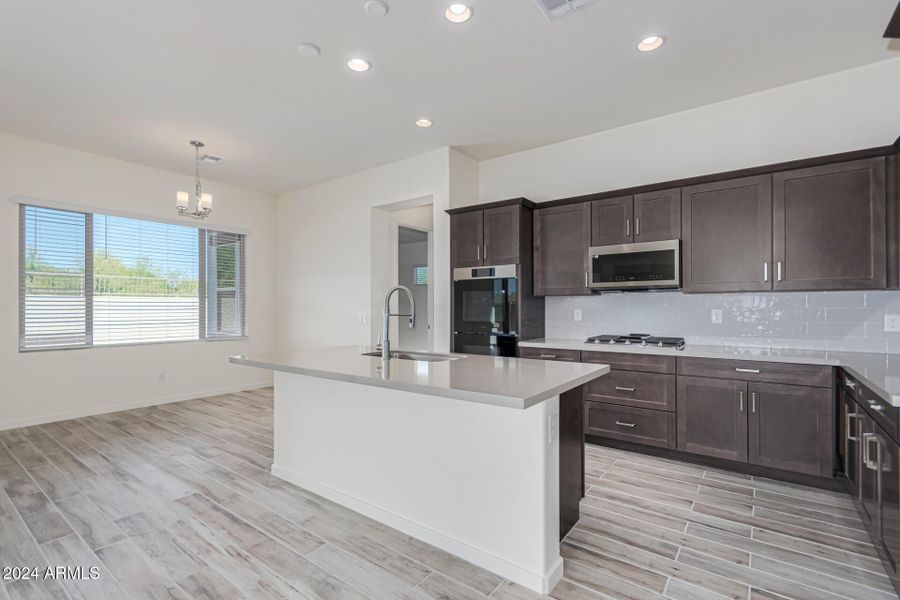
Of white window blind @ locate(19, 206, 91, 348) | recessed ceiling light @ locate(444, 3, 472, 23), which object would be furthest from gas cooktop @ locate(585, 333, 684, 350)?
white window blind @ locate(19, 206, 91, 348)

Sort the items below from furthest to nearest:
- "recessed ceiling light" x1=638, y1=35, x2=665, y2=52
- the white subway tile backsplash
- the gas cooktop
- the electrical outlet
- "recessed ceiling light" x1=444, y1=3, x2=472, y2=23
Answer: the gas cooktop → the white subway tile backsplash → the electrical outlet → "recessed ceiling light" x1=638, y1=35, x2=665, y2=52 → "recessed ceiling light" x1=444, y1=3, x2=472, y2=23

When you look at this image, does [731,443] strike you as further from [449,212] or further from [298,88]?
[298,88]

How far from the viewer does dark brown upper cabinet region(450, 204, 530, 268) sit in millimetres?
4016

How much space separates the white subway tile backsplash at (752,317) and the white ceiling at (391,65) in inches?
62.7

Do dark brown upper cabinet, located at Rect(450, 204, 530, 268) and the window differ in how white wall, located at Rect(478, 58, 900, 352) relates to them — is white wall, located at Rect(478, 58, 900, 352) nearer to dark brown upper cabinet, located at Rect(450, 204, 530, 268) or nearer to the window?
dark brown upper cabinet, located at Rect(450, 204, 530, 268)

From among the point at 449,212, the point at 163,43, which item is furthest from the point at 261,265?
the point at 163,43

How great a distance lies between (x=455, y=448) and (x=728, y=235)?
2.59 meters

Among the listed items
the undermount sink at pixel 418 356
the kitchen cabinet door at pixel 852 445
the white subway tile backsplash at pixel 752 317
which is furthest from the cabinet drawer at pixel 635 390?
the undermount sink at pixel 418 356

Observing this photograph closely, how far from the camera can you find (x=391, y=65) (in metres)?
2.95

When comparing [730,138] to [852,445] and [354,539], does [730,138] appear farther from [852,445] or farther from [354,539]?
[354,539]

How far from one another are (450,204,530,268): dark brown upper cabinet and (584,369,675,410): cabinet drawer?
51.4 inches

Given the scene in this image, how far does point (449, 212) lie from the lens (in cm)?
446

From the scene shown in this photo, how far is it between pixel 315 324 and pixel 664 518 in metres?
4.73

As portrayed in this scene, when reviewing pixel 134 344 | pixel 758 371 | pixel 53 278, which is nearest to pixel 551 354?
pixel 758 371
